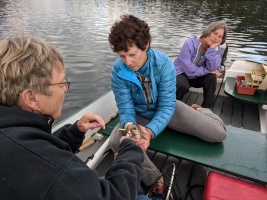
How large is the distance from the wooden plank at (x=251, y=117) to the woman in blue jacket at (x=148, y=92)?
1.32 metres

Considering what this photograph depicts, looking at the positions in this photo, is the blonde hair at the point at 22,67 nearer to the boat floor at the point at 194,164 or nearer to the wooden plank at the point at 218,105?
the boat floor at the point at 194,164

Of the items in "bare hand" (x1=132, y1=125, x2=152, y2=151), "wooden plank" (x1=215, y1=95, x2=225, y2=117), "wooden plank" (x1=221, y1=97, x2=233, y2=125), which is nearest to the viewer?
"bare hand" (x1=132, y1=125, x2=152, y2=151)

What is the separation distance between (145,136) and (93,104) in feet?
3.65

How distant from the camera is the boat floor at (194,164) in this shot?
2397 millimetres

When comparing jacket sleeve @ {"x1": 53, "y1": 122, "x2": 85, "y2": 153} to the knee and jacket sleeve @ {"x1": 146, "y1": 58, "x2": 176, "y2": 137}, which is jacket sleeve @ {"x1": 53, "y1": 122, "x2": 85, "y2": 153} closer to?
jacket sleeve @ {"x1": 146, "y1": 58, "x2": 176, "y2": 137}

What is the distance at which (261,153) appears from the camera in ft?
7.78

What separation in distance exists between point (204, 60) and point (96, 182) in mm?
3293

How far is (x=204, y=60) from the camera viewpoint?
3.83 meters

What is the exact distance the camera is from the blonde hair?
3.48 ft

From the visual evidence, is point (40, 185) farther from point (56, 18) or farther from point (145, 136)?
point (56, 18)

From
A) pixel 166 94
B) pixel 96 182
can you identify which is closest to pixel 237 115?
pixel 166 94

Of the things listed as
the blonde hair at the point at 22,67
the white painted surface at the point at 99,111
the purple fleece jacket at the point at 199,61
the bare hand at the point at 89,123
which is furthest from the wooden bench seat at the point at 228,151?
the blonde hair at the point at 22,67

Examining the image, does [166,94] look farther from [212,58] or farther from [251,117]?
[251,117]

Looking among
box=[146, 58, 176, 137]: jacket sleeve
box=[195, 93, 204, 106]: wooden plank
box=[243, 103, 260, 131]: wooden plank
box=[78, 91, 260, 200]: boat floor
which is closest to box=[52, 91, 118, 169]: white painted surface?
box=[78, 91, 260, 200]: boat floor
